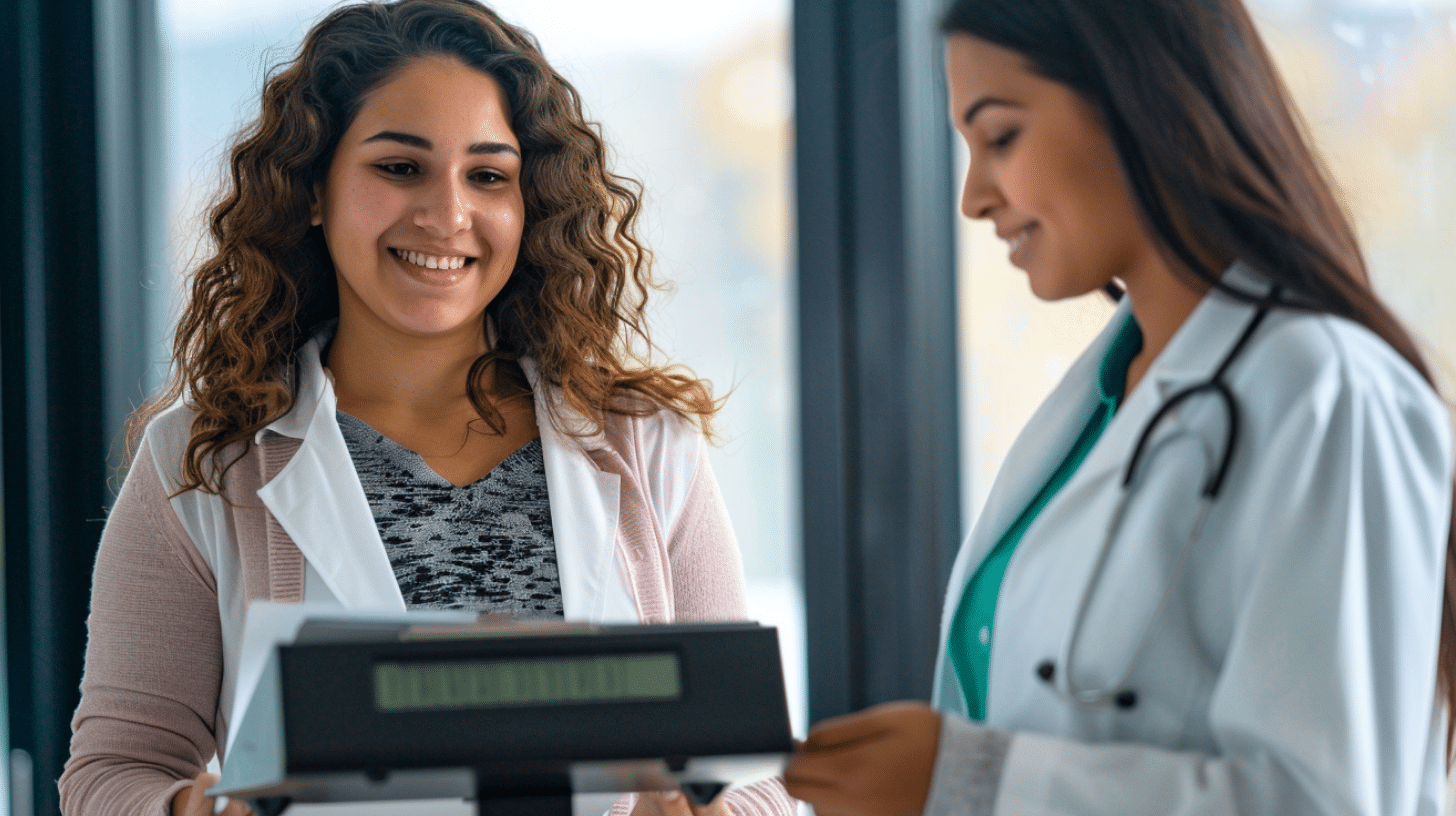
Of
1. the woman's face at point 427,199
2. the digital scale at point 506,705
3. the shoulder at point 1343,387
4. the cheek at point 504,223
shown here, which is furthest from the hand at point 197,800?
the shoulder at point 1343,387

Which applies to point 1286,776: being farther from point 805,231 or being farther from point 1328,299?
point 805,231

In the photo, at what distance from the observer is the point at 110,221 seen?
209cm

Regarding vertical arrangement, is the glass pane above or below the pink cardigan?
above

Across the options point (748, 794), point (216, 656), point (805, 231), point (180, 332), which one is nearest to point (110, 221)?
point (180, 332)

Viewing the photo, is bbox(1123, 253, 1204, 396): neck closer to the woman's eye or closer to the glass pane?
the woman's eye

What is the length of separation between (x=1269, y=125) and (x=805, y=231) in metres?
0.93

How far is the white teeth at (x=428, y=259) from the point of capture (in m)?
1.41

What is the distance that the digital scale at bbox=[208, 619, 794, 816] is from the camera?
75cm

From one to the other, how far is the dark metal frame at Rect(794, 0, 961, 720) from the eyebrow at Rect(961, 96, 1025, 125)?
0.73 m

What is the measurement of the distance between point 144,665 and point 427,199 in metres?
0.60

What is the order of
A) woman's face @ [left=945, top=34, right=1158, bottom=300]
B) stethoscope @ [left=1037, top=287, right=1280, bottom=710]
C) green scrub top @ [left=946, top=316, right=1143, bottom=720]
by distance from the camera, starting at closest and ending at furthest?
1. stethoscope @ [left=1037, top=287, right=1280, bottom=710]
2. woman's face @ [left=945, top=34, right=1158, bottom=300]
3. green scrub top @ [left=946, top=316, right=1143, bottom=720]

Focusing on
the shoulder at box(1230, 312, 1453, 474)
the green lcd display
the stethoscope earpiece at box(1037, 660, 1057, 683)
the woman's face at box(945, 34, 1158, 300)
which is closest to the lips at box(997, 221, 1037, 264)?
the woman's face at box(945, 34, 1158, 300)

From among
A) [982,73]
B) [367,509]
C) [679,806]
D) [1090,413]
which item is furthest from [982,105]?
[367,509]

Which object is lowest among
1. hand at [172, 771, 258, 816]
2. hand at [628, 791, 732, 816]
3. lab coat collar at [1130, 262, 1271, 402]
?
hand at [628, 791, 732, 816]
